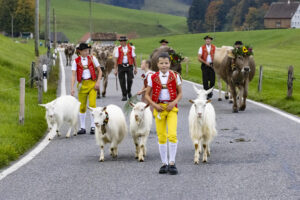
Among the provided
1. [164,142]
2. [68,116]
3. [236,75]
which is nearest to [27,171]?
[164,142]

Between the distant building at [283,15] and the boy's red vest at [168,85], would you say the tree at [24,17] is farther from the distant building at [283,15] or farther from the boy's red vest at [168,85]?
the boy's red vest at [168,85]

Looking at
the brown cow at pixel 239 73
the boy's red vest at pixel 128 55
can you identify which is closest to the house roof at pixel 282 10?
the boy's red vest at pixel 128 55

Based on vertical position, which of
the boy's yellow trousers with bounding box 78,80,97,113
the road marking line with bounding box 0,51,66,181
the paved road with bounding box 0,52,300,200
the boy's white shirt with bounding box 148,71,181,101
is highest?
the boy's white shirt with bounding box 148,71,181,101

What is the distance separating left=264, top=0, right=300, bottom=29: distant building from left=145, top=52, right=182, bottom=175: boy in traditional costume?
164826mm

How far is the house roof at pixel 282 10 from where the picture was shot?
171m

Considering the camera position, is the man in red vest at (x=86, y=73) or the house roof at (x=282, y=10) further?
the house roof at (x=282, y=10)

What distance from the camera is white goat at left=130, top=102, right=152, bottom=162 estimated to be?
10.1m

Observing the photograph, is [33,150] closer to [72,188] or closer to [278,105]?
[72,188]

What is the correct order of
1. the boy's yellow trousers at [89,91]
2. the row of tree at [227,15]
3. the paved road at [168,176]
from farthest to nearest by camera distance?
the row of tree at [227,15] < the boy's yellow trousers at [89,91] < the paved road at [168,176]

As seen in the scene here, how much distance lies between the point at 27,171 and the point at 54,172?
0.45 metres

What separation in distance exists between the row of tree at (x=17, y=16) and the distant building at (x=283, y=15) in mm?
64682

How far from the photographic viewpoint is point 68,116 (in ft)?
43.7

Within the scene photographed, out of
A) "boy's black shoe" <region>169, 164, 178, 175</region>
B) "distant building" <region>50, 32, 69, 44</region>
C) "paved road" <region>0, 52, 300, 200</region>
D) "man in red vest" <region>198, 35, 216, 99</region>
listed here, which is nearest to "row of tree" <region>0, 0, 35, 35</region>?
"distant building" <region>50, 32, 69, 44</region>

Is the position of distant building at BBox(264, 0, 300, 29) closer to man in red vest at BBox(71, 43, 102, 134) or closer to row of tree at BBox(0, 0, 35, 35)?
row of tree at BBox(0, 0, 35, 35)
